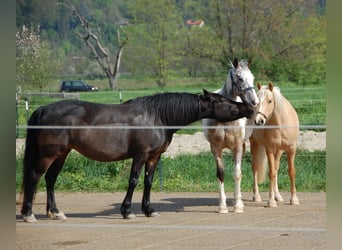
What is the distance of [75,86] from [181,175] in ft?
44.7

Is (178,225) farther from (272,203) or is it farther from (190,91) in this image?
(190,91)

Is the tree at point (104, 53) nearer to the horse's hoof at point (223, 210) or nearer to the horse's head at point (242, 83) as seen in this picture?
the horse's head at point (242, 83)

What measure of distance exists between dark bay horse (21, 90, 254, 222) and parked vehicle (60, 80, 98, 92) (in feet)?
46.7

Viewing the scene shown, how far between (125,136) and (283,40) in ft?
42.6

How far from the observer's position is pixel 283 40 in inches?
709

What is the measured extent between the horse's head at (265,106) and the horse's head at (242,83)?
0.34 ft

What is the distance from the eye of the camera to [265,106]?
5.98 meters

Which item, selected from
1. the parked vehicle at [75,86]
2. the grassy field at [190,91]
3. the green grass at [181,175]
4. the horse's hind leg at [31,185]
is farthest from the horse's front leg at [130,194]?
the parked vehicle at [75,86]

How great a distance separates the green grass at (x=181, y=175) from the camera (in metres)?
7.23

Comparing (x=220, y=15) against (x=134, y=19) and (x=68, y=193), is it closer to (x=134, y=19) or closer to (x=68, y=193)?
(x=134, y=19)

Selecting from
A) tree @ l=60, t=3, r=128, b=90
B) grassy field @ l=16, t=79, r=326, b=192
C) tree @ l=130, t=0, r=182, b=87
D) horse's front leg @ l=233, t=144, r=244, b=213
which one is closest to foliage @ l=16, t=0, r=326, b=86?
tree @ l=130, t=0, r=182, b=87

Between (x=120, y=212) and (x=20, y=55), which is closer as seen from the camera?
(x=120, y=212)

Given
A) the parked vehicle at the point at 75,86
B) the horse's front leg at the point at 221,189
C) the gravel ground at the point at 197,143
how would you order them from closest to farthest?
the horse's front leg at the point at 221,189
the gravel ground at the point at 197,143
the parked vehicle at the point at 75,86
